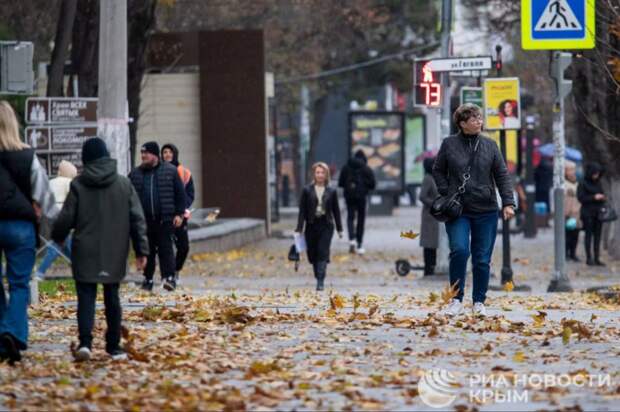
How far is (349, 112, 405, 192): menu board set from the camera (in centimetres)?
4822

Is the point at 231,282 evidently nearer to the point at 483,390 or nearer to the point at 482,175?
the point at 482,175

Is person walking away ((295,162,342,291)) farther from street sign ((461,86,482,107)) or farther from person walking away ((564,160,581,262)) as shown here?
person walking away ((564,160,581,262))

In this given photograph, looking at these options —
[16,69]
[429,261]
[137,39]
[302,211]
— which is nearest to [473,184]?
[16,69]

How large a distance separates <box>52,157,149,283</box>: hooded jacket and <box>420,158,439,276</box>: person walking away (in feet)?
42.0

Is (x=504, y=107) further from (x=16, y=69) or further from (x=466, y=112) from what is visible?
(x=466, y=112)

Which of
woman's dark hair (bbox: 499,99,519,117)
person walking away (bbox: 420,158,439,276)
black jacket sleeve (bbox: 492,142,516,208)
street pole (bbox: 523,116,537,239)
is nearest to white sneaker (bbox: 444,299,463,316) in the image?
black jacket sleeve (bbox: 492,142,516,208)

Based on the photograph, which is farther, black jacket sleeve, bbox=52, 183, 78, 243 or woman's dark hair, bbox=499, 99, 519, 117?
woman's dark hair, bbox=499, 99, 519, 117

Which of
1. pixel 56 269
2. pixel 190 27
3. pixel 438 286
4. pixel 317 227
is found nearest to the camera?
pixel 317 227

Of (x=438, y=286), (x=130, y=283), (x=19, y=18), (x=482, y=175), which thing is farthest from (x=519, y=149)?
(x=482, y=175)

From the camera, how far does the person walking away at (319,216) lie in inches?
875

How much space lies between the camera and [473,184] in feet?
46.8

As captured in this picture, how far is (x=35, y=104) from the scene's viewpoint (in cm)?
2461

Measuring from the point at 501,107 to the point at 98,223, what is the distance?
12.7 m

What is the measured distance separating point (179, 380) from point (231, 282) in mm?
14989
